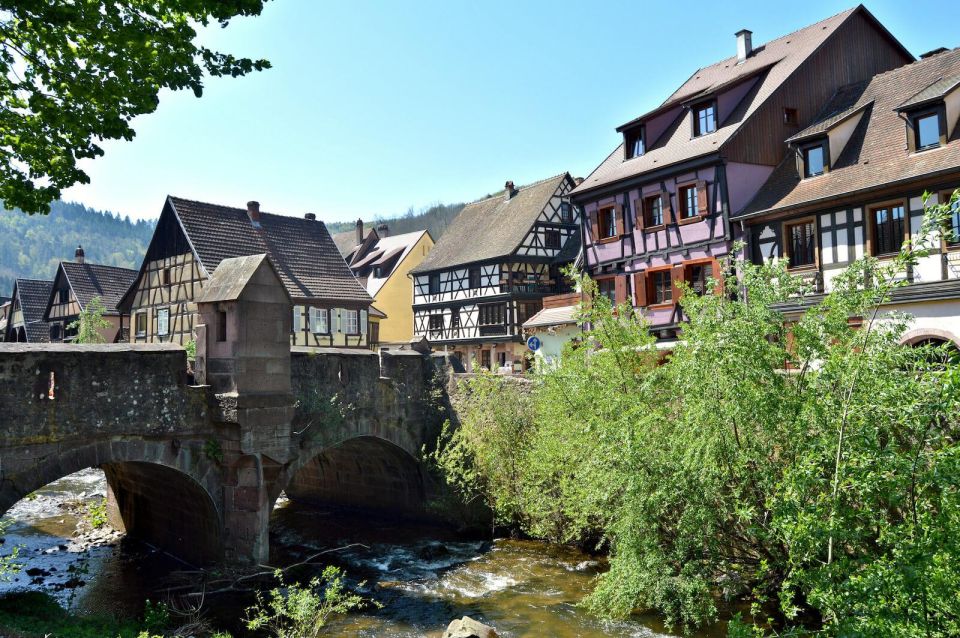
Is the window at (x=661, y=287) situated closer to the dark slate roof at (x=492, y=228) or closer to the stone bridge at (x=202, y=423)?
the stone bridge at (x=202, y=423)

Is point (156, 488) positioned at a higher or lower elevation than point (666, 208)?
lower

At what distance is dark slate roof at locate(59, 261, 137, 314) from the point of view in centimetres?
4349

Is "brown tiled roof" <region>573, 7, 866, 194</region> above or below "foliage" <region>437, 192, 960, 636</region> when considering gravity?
above

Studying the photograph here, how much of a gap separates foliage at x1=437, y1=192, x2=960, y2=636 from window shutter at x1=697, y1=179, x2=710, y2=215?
363 inches

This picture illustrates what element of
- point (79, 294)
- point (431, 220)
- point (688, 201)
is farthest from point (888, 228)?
point (431, 220)

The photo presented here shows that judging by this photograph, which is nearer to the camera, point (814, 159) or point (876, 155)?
point (876, 155)

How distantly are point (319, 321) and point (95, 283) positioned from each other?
2012 cm

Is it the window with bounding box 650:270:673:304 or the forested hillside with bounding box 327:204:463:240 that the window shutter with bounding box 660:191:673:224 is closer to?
the window with bounding box 650:270:673:304

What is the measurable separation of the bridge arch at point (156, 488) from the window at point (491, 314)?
68.2 ft

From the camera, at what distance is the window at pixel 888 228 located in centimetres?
1819

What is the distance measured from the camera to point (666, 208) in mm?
23875

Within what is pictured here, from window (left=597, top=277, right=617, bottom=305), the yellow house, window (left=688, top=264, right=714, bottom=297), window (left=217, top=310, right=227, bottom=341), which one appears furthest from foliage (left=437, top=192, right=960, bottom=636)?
the yellow house

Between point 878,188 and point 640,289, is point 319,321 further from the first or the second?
point 878,188

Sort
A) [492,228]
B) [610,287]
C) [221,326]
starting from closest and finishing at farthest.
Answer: [221,326] → [610,287] → [492,228]
